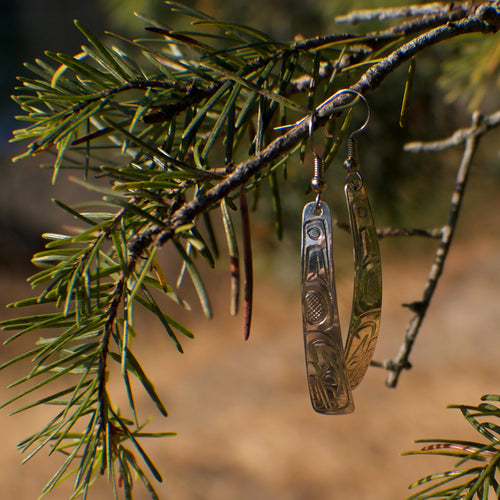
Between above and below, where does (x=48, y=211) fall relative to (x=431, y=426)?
above

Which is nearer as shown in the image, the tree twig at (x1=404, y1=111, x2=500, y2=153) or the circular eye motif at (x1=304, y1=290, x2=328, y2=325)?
the circular eye motif at (x1=304, y1=290, x2=328, y2=325)

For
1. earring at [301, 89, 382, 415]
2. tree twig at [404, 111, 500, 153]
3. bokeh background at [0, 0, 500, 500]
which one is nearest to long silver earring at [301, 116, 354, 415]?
earring at [301, 89, 382, 415]

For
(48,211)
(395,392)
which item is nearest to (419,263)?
(395,392)

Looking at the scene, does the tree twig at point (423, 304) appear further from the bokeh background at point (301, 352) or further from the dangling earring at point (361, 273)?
the bokeh background at point (301, 352)

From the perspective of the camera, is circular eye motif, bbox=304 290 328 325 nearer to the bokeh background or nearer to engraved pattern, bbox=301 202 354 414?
engraved pattern, bbox=301 202 354 414

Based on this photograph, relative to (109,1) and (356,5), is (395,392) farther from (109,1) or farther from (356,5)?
(109,1)

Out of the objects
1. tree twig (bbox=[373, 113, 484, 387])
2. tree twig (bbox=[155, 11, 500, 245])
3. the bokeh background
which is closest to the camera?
tree twig (bbox=[155, 11, 500, 245])

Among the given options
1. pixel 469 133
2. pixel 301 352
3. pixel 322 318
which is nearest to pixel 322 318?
pixel 322 318
